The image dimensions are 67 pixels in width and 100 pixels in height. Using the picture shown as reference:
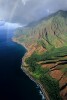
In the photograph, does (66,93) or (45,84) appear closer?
(66,93)

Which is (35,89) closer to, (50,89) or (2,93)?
(50,89)

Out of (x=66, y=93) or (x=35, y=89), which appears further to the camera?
(x=35, y=89)

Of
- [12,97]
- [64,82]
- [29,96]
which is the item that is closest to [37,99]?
[29,96]

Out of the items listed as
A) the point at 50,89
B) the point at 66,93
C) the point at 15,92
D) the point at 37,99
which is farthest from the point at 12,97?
the point at 66,93

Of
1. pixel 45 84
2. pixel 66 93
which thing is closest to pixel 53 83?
pixel 45 84

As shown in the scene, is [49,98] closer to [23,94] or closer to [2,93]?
[23,94]

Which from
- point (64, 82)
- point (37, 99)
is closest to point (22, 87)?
point (37, 99)

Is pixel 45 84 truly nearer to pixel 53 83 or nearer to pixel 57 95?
pixel 53 83
